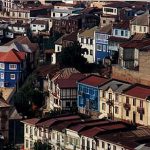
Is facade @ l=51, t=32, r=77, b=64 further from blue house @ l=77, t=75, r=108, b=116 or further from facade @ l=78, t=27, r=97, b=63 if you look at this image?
blue house @ l=77, t=75, r=108, b=116

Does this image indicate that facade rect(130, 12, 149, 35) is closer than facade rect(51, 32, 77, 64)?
Yes

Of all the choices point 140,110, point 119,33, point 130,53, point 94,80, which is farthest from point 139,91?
point 119,33

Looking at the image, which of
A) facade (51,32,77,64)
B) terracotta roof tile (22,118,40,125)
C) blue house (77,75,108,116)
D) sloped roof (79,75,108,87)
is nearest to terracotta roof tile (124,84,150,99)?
blue house (77,75,108,116)

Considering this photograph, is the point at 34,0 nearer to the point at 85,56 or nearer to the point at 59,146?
the point at 85,56

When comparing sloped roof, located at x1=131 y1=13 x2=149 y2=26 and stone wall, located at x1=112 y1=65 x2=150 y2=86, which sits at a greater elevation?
sloped roof, located at x1=131 y1=13 x2=149 y2=26

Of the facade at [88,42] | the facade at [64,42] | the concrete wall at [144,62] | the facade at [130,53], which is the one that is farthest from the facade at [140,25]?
the concrete wall at [144,62]

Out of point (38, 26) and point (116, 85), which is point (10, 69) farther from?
point (38, 26)
